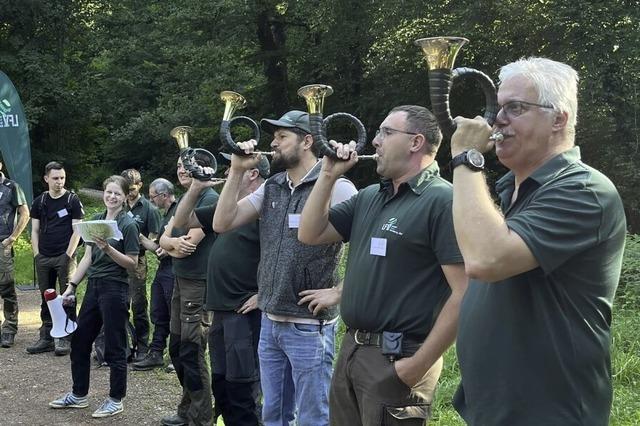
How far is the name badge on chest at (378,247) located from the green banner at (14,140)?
11.3 m

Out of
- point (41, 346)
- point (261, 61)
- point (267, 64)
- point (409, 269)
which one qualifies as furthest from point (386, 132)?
point (267, 64)

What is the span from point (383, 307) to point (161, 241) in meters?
3.05

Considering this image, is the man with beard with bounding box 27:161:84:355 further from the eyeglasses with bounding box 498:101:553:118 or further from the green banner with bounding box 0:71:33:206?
the eyeglasses with bounding box 498:101:553:118

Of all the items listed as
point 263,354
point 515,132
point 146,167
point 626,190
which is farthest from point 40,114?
point 515,132

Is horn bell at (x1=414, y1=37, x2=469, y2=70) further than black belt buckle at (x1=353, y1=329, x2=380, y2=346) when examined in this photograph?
No

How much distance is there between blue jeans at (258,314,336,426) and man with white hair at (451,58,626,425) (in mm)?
1727

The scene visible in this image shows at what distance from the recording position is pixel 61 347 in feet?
28.6

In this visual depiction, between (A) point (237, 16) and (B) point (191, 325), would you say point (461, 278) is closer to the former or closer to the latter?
(B) point (191, 325)

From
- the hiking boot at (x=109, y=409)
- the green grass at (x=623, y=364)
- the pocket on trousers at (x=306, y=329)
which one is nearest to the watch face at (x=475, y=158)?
the pocket on trousers at (x=306, y=329)

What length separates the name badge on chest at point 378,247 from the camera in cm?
334

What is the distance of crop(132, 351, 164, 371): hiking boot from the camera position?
8.00 meters

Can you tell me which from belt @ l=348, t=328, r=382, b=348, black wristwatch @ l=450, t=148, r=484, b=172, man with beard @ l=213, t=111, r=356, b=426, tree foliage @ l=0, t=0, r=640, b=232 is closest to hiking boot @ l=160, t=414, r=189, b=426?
man with beard @ l=213, t=111, r=356, b=426

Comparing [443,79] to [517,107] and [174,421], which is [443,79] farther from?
[174,421]

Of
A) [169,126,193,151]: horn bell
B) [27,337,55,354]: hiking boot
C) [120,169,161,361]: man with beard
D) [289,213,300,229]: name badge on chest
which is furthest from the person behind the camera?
[27,337,55,354]: hiking boot
